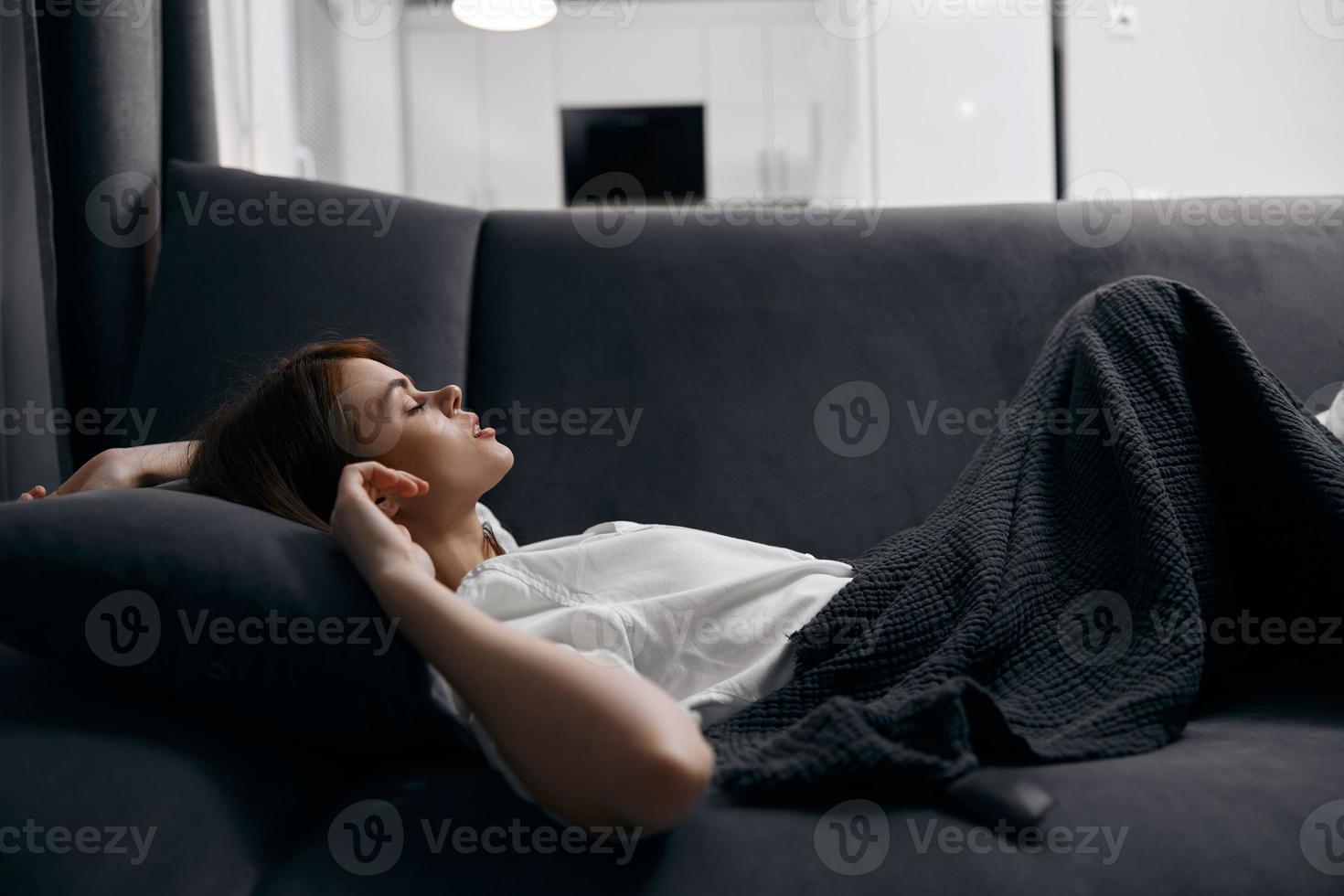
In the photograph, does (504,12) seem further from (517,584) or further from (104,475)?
(517,584)

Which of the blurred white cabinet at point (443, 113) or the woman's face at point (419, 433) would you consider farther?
the blurred white cabinet at point (443, 113)

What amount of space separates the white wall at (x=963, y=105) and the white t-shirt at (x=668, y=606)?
245 cm

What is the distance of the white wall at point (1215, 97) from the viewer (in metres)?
2.94

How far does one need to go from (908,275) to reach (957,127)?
6.73 ft

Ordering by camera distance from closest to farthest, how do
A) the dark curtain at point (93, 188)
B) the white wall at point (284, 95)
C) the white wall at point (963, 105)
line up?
the dark curtain at point (93, 188)
the white wall at point (284, 95)
the white wall at point (963, 105)

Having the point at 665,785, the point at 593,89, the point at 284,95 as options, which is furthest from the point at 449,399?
the point at 593,89

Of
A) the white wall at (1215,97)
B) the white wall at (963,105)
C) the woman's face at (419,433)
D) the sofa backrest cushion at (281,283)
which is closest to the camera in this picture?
the woman's face at (419,433)

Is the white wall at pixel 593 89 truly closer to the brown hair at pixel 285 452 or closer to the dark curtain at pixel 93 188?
the dark curtain at pixel 93 188

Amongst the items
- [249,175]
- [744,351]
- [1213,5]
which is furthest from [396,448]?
[1213,5]

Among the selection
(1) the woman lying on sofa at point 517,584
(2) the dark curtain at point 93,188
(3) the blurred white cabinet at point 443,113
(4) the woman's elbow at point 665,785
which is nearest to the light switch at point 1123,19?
(1) the woman lying on sofa at point 517,584

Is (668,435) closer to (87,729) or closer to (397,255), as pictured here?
(397,255)

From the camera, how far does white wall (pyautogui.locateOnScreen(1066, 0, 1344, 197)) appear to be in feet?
9.64

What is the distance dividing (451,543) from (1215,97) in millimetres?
2977

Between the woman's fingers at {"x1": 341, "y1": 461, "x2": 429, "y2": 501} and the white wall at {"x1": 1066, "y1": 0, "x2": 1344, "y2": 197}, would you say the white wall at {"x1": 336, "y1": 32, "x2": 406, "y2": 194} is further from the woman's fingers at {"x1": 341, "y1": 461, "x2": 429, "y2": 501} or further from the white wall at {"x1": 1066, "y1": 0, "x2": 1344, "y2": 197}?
the woman's fingers at {"x1": 341, "y1": 461, "x2": 429, "y2": 501}
